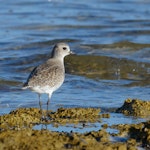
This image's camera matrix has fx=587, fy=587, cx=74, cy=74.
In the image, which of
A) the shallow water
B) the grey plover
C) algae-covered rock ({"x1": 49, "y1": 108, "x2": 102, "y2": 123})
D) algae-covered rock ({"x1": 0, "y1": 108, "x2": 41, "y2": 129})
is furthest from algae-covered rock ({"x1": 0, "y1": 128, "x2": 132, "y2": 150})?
the shallow water

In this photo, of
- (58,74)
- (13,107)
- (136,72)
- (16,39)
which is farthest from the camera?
(16,39)

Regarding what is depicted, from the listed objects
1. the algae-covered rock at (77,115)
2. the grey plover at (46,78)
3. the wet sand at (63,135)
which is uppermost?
the grey plover at (46,78)

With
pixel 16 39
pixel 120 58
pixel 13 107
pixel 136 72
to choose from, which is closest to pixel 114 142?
pixel 13 107

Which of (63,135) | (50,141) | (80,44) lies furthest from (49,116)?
(80,44)

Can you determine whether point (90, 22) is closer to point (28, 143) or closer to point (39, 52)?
point (39, 52)

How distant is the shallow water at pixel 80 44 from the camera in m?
10.0

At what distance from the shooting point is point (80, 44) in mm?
15055

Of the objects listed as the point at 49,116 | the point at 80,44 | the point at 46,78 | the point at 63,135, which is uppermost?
the point at 46,78

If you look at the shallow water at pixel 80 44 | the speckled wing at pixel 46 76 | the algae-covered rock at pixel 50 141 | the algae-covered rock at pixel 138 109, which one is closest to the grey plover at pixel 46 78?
the speckled wing at pixel 46 76

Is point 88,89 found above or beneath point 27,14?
beneath

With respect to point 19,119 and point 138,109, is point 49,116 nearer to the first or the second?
point 19,119

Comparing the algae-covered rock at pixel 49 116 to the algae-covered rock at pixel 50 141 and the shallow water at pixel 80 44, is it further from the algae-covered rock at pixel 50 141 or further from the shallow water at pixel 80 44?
the shallow water at pixel 80 44

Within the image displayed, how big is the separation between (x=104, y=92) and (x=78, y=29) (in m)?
6.88

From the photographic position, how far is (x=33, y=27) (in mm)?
17156
